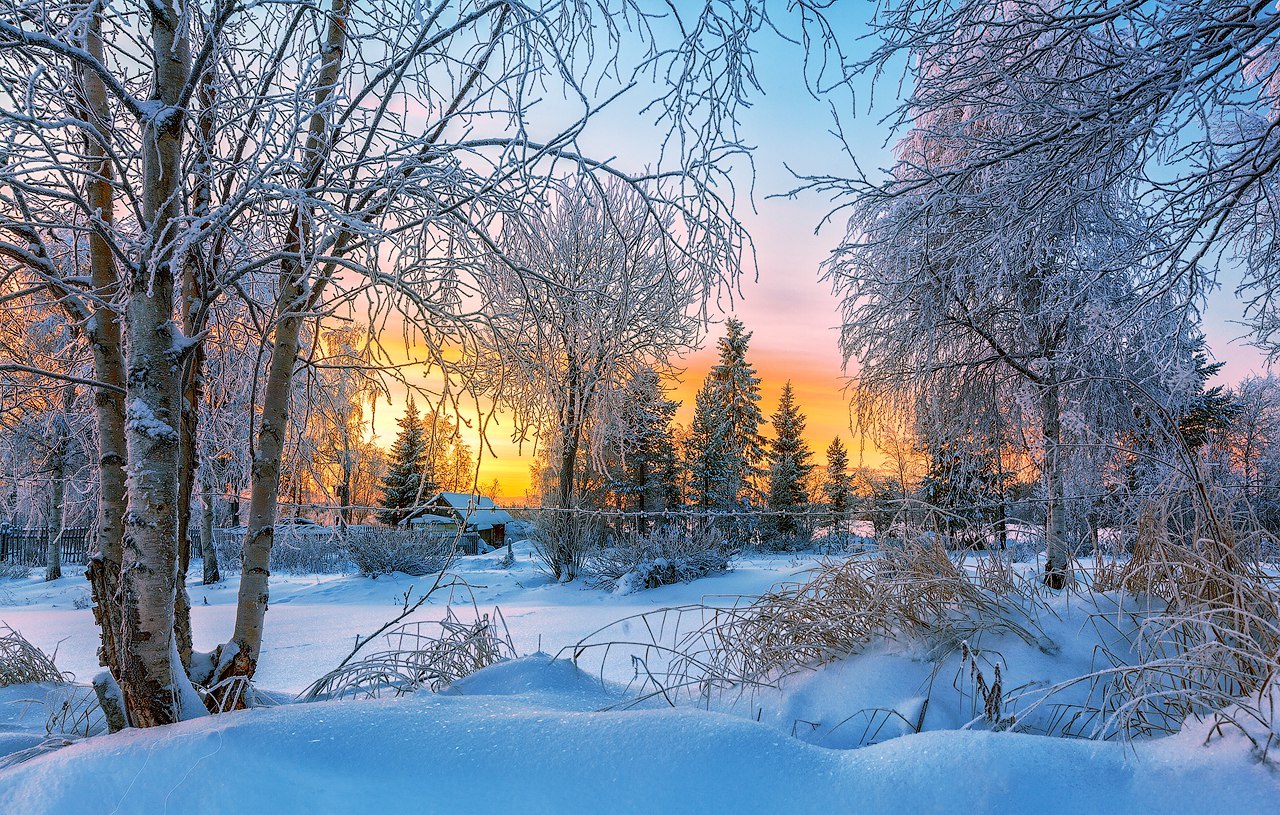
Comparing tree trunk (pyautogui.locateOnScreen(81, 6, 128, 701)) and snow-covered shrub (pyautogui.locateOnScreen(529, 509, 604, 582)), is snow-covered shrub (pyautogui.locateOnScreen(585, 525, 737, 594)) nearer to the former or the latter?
snow-covered shrub (pyautogui.locateOnScreen(529, 509, 604, 582))

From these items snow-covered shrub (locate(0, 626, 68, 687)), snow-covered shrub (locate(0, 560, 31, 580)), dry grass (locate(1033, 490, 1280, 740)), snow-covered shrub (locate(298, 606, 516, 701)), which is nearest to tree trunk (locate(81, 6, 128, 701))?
snow-covered shrub (locate(298, 606, 516, 701))

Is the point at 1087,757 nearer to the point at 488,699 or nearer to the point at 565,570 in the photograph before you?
the point at 488,699

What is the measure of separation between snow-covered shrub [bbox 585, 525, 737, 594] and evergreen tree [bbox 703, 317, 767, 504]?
15.9 metres

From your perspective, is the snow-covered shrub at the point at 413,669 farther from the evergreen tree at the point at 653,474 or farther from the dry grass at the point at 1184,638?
the evergreen tree at the point at 653,474

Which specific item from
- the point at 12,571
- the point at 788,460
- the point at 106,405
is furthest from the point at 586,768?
the point at 788,460

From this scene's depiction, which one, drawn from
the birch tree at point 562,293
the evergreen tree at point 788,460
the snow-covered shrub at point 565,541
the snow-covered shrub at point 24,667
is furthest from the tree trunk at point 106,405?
the evergreen tree at point 788,460

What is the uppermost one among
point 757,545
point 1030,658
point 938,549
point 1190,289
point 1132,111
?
point 1132,111

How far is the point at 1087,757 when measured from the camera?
1389mm

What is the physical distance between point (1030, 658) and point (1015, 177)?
284cm

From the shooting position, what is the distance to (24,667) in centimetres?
405

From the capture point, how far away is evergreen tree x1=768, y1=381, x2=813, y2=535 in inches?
955

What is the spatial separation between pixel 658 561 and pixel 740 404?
18.9m

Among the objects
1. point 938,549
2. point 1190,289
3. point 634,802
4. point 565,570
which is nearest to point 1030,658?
point 938,549

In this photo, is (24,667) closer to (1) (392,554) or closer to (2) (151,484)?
(2) (151,484)
